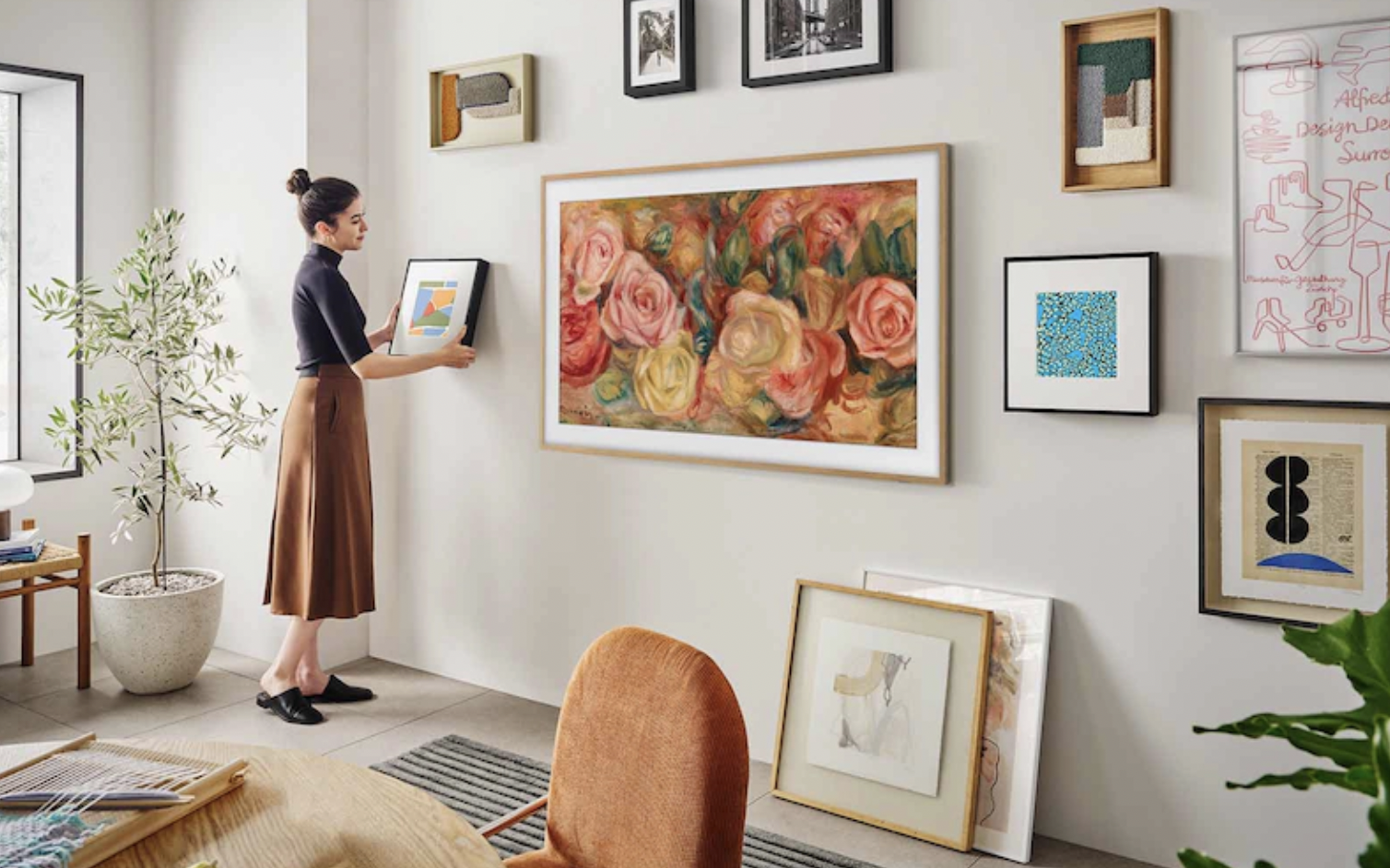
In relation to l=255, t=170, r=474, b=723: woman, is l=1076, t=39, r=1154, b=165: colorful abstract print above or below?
above

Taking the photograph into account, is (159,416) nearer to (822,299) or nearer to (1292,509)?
(822,299)

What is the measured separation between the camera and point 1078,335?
8.89ft

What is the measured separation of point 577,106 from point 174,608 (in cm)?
216

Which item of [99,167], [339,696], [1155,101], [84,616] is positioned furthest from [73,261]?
[1155,101]

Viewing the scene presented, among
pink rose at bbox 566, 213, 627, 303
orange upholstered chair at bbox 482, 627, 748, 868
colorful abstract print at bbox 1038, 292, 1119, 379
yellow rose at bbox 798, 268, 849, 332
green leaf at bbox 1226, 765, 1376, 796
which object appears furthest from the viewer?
pink rose at bbox 566, 213, 627, 303

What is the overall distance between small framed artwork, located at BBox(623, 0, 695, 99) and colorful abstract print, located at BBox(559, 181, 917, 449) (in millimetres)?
331

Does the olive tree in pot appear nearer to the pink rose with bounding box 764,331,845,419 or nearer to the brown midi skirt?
the brown midi skirt

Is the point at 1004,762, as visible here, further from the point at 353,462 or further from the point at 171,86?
the point at 171,86

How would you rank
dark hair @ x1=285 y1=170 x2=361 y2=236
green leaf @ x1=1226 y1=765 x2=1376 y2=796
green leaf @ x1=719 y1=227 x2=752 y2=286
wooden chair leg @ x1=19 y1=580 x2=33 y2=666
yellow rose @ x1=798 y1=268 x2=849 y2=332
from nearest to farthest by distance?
green leaf @ x1=1226 y1=765 x2=1376 y2=796, yellow rose @ x1=798 y1=268 x2=849 y2=332, green leaf @ x1=719 y1=227 x2=752 y2=286, dark hair @ x1=285 y1=170 x2=361 y2=236, wooden chair leg @ x1=19 y1=580 x2=33 y2=666

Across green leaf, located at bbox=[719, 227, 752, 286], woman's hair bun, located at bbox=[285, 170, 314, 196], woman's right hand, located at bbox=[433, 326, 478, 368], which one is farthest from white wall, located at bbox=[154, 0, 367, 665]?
green leaf, located at bbox=[719, 227, 752, 286]

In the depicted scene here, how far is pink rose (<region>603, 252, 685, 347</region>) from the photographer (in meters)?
3.40

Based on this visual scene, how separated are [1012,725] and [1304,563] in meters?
0.78

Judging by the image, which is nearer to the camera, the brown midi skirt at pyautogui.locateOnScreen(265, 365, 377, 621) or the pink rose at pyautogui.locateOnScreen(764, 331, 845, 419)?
the pink rose at pyautogui.locateOnScreen(764, 331, 845, 419)

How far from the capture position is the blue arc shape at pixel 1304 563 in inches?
96.2
